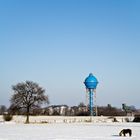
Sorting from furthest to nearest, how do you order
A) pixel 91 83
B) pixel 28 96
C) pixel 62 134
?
pixel 91 83 → pixel 28 96 → pixel 62 134

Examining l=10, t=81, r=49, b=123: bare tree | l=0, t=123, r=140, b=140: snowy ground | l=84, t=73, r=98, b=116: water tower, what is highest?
l=84, t=73, r=98, b=116: water tower

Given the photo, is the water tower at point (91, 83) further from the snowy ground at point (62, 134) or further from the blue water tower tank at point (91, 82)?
the snowy ground at point (62, 134)

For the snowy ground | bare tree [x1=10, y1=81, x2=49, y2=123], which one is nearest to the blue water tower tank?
bare tree [x1=10, y1=81, x2=49, y2=123]

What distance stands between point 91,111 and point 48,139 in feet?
274

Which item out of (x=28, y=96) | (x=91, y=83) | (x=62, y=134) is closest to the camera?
(x=62, y=134)

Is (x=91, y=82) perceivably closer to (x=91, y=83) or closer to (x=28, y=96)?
(x=91, y=83)

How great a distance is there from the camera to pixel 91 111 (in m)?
111

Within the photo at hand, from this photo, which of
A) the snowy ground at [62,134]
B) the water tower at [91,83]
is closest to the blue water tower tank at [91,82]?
the water tower at [91,83]

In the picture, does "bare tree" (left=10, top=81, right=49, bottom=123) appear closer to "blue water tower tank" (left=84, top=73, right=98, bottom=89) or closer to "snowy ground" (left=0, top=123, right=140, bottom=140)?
"blue water tower tank" (left=84, top=73, right=98, bottom=89)

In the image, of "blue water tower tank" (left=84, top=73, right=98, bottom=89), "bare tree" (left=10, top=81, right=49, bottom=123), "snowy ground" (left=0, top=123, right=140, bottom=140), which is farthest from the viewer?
"blue water tower tank" (left=84, top=73, right=98, bottom=89)

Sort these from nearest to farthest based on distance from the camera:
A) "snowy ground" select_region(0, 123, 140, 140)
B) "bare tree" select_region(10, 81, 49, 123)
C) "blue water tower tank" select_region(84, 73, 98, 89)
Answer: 1. "snowy ground" select_region(0, 123, 140, 140)
2. "bare tree" select_region(10, 81, 49, 123)
3. "blue water tower tank" select_region(84, 73, 98, 89)

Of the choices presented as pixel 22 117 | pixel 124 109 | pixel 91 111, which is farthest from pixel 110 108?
pixel 22 117

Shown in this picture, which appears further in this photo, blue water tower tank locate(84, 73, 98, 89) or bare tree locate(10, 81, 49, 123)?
blue water tower tank locate(84, 73, 98, 89)

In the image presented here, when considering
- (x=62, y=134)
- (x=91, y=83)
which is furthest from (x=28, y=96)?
(x=62, y=134)
